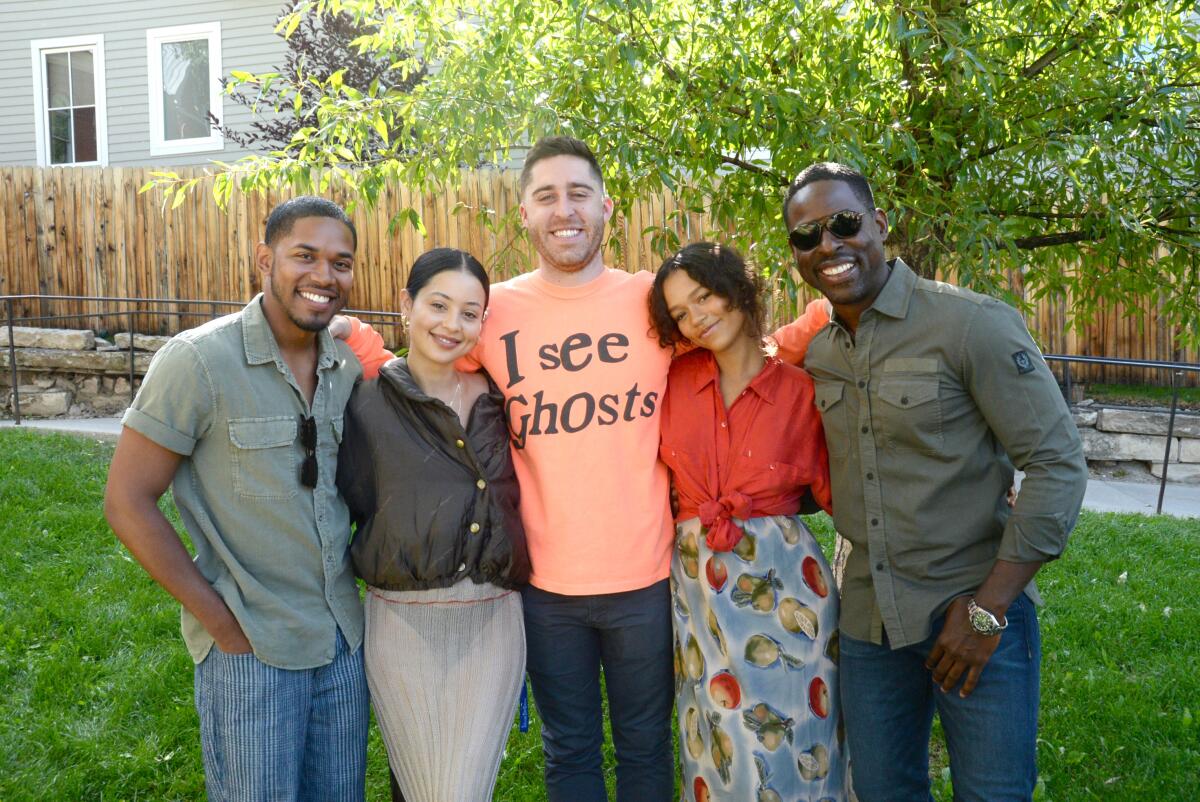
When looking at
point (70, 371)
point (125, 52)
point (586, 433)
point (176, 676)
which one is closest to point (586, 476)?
point (586, 433)

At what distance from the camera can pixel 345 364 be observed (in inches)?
117

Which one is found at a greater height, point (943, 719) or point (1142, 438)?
point (943, 719)

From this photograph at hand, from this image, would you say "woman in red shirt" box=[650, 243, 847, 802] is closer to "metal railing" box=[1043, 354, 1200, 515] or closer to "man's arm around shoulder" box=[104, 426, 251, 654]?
"man's arm around shoulder" box=[104, 426, 251, 654]

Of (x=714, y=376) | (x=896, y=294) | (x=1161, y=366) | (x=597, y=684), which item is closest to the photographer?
(x=896, y=294)

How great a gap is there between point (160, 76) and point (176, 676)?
12463 millimetres

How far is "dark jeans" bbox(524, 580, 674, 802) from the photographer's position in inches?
118

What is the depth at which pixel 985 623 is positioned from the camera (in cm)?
242

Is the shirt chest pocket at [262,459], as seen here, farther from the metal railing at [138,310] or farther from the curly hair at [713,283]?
the metal railing at [138,310]

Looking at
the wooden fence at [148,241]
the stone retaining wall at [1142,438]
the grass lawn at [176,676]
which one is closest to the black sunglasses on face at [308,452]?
the grass lawn at [176,676]

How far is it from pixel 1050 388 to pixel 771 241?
169cm

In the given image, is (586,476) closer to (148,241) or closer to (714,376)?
(714,376)

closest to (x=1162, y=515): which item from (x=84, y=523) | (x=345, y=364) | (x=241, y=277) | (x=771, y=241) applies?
(x=771, y=241)

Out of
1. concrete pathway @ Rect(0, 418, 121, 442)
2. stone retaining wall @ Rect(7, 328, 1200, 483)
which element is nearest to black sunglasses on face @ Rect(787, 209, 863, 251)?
concrete pathway @ Rect(0, 418, 121, 442)

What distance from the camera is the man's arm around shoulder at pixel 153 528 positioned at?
247 centimetres
